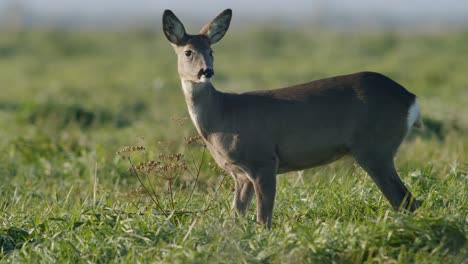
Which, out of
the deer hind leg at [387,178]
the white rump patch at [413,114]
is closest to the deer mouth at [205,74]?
the deer hind leg at [387,178]

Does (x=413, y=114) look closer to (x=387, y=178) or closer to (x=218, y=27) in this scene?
(x=387, y=178)

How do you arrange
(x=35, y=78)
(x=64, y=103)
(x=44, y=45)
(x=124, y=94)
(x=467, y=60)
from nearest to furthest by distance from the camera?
(x=64, y=103), (x=124, y=94), (x=35, y=78), (x=467, y=60), (x=44, y=45)

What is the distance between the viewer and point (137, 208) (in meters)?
6.43

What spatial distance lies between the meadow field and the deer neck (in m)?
0.17

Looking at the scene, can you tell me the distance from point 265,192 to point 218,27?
5.05 feet

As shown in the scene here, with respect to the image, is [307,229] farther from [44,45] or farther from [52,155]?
[44,45]

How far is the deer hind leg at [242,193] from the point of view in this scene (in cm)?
652

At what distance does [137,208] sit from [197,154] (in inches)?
121

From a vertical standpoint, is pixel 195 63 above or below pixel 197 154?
above

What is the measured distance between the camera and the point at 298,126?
251 inches

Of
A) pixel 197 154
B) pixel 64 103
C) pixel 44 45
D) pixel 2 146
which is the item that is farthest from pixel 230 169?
pixel 44 45

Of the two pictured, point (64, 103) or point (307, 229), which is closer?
point (307, 229)

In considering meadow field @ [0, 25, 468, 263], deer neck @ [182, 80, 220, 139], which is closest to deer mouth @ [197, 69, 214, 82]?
deer neck @ [182, 80, 220, 139]

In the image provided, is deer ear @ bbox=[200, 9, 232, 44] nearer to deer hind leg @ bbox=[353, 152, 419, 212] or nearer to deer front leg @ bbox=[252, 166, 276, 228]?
deer front leg @ bbox=[252, 166, 276, 228]
